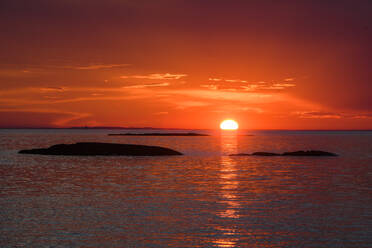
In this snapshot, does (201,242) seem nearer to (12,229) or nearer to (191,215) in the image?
(191,215)

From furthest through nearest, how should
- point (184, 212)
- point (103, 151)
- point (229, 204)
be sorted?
point (103, 151)
point (229, 204)
point (184, 212)

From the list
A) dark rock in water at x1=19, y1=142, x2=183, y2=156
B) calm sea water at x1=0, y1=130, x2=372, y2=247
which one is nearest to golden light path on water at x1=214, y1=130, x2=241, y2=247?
calm sea water at x1=0, y1=130, x2=372, y2=247

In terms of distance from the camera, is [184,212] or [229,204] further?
[229,204]

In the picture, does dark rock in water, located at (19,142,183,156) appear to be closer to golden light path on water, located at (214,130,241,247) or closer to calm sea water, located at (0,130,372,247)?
golden light path on water, located at (214,130,241,247)

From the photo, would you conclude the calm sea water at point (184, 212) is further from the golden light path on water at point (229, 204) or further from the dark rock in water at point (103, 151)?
the dark rock in water at point (103, 151)

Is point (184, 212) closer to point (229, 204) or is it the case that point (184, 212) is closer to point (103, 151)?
point (229, 204)

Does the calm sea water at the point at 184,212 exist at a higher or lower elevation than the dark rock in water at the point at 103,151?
lower

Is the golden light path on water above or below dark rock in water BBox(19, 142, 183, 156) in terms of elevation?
below

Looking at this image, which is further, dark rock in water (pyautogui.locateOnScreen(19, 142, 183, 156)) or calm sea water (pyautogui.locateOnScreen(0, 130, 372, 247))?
dark rock in water (pyautogui.locateOnScreen(19, 142, 183, 156))

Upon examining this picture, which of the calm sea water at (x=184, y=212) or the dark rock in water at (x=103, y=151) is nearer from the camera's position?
the calm sea water at (x=184, y=212)

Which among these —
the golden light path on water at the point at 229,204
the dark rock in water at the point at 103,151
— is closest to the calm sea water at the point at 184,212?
the golden light path on water at the point at 229,204

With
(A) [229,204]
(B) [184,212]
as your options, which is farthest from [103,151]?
(B) [184,212]

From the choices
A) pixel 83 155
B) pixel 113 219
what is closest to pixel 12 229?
pixel 113 219

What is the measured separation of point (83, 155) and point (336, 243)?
70350 millimetres
